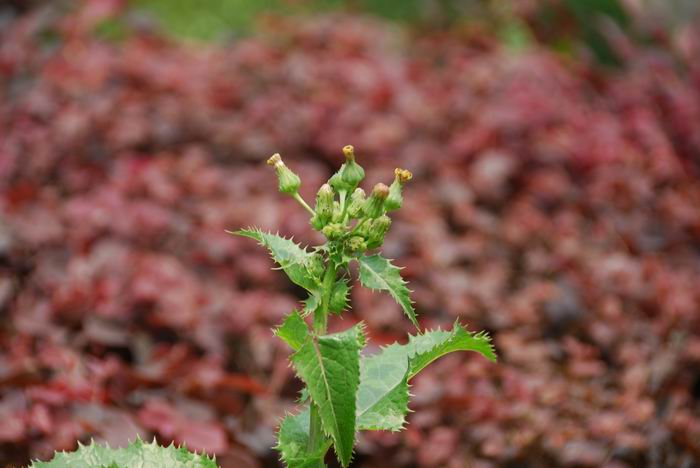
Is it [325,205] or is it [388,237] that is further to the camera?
[388,237]

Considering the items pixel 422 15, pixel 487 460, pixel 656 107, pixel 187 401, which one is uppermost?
pixel 422 15

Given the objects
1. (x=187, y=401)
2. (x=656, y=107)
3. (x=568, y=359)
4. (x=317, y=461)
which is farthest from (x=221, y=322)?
(x=656, y=107)

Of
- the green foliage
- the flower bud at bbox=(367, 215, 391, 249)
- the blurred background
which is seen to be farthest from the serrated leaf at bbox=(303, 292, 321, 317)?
the blurred background

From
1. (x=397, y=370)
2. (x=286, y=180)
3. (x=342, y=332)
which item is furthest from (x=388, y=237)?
(x=342, y=332)

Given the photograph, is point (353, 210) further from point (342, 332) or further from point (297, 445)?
point (297, 445)

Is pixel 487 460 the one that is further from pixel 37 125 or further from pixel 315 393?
pixel 37 125

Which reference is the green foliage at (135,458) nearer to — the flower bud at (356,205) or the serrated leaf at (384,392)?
the serrated leaf at (384,392)

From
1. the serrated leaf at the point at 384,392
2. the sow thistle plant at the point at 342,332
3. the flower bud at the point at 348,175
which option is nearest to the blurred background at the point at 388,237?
the serrated leaf at the point at 384,392
